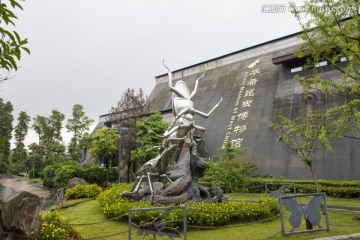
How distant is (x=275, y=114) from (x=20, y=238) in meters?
19.6

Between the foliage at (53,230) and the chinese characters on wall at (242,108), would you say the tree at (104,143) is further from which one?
the foliage at (53,230)

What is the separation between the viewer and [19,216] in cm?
679

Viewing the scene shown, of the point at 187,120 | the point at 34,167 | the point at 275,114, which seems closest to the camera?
the point at 187,120

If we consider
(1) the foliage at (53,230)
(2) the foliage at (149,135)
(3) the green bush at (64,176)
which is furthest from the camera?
(3) the green bush at (64,176)

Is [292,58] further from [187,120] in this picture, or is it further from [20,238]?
[20,238]

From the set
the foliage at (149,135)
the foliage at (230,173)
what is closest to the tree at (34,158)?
the foliage at (149,135)

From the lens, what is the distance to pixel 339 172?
17547 millimetres

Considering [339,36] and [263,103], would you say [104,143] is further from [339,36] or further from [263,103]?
[339,36]

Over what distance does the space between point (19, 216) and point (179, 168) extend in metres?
6.29

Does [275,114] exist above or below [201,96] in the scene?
below

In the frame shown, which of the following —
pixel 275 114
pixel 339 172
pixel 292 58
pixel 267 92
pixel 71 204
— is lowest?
pixel 71 204

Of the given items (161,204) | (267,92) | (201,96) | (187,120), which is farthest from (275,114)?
(161,204)

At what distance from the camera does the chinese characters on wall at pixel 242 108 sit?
77.0 ft

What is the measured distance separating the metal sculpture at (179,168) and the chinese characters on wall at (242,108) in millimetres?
9949
